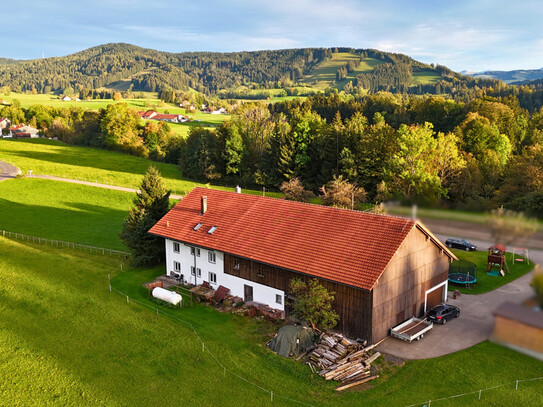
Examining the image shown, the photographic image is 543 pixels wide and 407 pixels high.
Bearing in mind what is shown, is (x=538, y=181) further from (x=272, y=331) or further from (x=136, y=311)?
(x=136, y=311)

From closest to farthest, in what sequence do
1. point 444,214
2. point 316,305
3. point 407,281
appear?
point 444,214, point 316,305, point 407,281

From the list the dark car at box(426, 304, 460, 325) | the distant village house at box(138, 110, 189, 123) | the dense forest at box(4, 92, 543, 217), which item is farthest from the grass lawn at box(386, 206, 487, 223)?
the distant village house at box(138, 110, 189, 123)

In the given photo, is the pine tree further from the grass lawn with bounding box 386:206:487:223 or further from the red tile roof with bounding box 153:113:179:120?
the red tile roof with bounding box 153:113:179:120

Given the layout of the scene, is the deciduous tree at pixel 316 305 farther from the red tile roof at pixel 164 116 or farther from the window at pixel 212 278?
the red tile roof at pixel 164 116

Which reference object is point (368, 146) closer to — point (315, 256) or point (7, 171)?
point (315, 256)

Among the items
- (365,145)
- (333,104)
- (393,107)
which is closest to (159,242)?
(365,145)

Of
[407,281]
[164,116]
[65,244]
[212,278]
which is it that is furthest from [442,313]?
[164,116]

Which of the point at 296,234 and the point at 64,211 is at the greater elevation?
the point at 296,234

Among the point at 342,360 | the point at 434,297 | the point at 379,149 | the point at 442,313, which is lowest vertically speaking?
the point at 342,360
